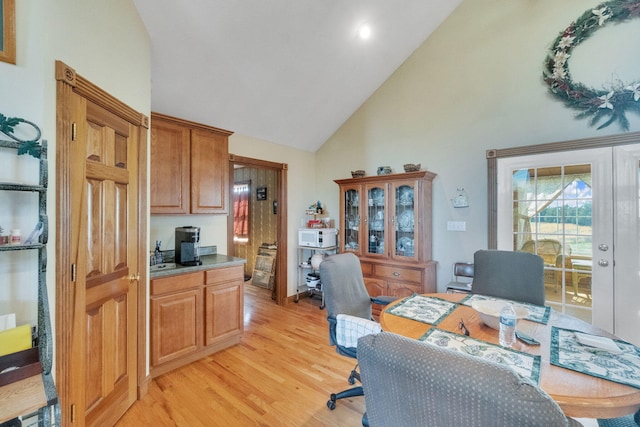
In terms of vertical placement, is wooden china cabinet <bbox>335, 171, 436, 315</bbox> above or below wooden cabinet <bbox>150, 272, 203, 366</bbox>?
above

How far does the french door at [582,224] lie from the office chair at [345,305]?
1870mm

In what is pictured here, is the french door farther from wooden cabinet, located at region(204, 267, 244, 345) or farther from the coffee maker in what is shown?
the coffee maker

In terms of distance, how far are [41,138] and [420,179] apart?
10.3 ft

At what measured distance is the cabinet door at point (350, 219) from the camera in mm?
3801

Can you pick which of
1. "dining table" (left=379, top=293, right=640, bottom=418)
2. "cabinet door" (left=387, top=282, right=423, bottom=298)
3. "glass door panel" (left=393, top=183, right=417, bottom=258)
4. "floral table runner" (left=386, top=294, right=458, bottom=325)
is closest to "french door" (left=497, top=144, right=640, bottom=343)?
"glass door panel" (left=393, top=183, right=417, bottom=258)

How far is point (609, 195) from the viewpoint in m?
2.49

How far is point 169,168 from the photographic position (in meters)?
2.59

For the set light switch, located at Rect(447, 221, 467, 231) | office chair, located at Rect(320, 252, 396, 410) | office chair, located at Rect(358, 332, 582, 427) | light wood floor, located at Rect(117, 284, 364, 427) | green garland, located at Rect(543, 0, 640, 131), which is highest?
green garland, located at Rect(543, 0, 640, 131)

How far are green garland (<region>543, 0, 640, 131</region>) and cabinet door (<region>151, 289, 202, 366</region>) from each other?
4001 millimetres

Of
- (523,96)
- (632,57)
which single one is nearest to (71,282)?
(523,96)

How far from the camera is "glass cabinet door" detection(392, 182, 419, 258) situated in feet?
10.9

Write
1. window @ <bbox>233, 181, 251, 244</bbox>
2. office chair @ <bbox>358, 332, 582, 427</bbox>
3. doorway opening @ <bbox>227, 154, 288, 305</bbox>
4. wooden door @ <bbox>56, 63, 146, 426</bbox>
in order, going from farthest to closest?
window @ <bbox>233, 181, 251, 244</bbox>
doorway opening @ <bbox>227, 154, 288, 305</bbox>
wooden door @ <bbox>56, 63, 146, 426</bbox>
office chair @ <bbox>358, 332, 582, 427</bbox>

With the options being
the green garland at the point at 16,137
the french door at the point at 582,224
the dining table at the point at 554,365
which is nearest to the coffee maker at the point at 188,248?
the green garland at the point at 16,137

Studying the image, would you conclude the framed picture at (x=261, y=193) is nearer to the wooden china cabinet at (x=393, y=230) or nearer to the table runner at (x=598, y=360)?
the wooden china cabinet at (x=393, y=230)
